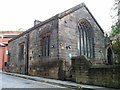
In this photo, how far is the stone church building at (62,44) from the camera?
661 inches

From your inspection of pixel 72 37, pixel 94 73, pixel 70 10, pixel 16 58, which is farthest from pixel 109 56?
pixel 16 58

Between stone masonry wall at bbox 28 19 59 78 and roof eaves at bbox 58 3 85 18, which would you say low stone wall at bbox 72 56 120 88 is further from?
roof eaves at bbox 58 3 85 18

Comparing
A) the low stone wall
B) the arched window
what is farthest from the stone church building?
the low stone wall

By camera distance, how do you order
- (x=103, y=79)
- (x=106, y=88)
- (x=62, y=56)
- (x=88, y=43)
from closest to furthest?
1. (x=106, y=88)
2. (x=103, y=79)
3. (x=62, y=56)
4. (x=88, y=43)

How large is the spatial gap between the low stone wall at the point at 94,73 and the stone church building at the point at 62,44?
6.15ft

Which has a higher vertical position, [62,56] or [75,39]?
[75,39]

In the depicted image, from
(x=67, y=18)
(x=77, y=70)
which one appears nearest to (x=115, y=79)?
(x=77, y=70)

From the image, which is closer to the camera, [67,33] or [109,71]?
[109,71]

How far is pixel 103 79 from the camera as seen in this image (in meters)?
11.5

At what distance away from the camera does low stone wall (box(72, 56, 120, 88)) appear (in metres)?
10.8

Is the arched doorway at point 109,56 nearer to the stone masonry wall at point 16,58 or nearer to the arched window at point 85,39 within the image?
the arched window at point 85,39

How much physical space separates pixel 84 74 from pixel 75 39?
597 centimetres

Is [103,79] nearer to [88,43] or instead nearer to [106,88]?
[106,88]

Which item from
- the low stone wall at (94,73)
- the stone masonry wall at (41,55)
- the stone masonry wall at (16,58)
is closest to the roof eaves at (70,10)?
the stone masonry wall at (41,55)
